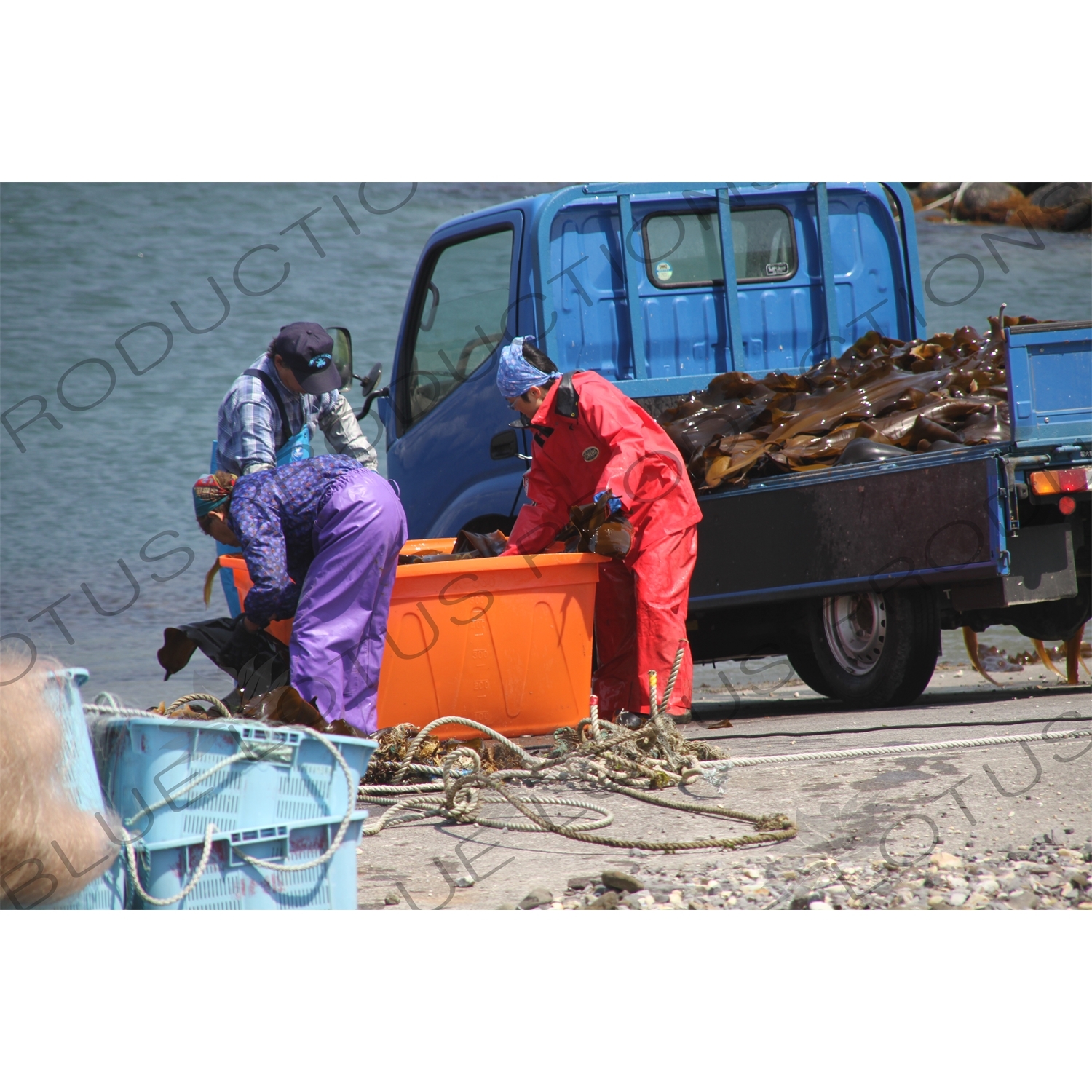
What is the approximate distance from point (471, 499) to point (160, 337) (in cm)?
1505

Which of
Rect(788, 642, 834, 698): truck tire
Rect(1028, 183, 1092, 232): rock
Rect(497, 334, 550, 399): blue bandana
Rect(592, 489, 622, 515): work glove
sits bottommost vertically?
Rect(788, 642, 834, 698): truck tire

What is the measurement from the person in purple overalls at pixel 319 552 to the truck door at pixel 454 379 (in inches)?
69.7

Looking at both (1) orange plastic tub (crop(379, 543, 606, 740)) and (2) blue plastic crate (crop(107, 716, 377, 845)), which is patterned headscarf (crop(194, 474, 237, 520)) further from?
(2) blue plastic crate (crop(107, 716, 377, 845))

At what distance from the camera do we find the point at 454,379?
6.80 m

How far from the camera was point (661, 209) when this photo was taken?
6.50 metres

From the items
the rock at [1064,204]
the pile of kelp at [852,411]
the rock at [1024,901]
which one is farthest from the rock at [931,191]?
the rock at [1024,901]

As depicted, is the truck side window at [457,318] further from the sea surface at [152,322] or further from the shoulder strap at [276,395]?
the sea surface at [152,322]

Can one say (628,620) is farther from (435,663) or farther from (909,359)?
(909,359)

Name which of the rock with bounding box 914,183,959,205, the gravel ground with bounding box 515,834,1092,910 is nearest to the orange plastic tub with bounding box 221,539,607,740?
the gravel ground with bounding box 515,834,1092,910

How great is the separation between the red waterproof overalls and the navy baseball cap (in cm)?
89

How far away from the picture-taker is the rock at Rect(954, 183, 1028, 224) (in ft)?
59.2

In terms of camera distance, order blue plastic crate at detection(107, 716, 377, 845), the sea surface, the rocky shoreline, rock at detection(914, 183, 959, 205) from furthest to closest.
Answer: rock at detection(914, 183, 959, 205) → the rocky shoreline → the sea surface → blue plastic crate at detection(107, 716, 377, 845)

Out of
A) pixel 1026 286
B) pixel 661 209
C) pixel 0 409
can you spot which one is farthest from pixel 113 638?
pixel 1026 286

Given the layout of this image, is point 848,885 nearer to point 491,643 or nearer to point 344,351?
point 491,643
